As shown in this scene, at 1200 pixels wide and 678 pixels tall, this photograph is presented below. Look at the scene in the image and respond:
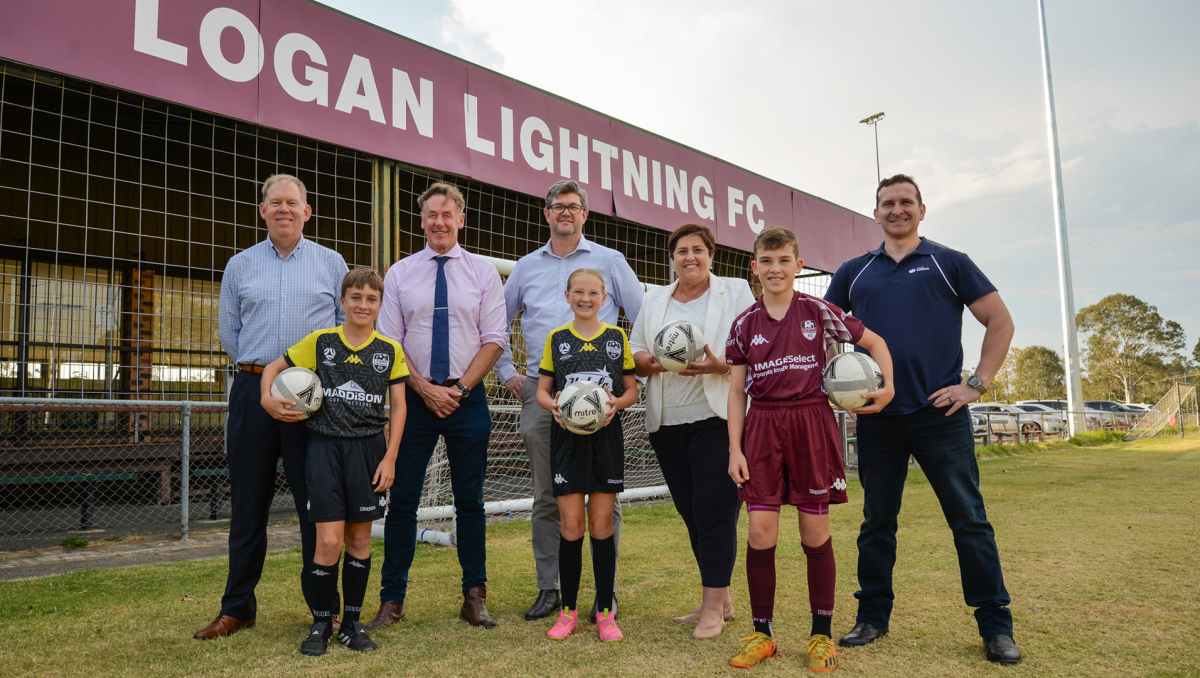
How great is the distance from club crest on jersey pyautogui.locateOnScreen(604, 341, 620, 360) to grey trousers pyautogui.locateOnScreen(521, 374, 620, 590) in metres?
0.49

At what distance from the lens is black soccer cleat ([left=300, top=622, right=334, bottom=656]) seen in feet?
8.75

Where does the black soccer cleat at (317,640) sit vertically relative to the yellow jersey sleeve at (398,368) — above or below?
below

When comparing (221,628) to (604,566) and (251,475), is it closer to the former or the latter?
(251,475)

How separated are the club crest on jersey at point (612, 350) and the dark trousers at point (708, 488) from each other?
1.33 feet

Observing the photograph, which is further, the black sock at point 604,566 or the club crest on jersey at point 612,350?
the club crest on jersey at point 612,350

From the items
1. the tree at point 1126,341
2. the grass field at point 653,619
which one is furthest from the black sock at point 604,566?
the tree at point 1126,341

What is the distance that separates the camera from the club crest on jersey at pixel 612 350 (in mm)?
3078

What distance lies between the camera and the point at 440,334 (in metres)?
3.30

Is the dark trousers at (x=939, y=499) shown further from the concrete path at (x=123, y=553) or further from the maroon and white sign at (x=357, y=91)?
the maroon and white sign at (x=357, y=91)

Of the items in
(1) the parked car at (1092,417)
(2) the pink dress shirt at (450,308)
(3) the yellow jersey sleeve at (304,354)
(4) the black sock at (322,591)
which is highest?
(2) the pink dress shirt at (450,308)

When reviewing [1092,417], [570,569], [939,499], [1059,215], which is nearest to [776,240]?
[939,499]

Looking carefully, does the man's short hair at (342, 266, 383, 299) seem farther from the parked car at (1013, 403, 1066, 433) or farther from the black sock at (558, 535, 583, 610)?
the parked car at (1013, 403, 1066, 433)

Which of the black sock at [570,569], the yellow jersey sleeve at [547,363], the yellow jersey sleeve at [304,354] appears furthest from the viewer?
the yellow jersey sleeve at [547,363]

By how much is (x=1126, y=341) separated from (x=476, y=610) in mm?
65674
